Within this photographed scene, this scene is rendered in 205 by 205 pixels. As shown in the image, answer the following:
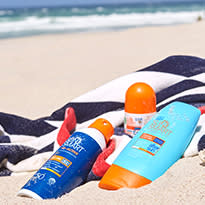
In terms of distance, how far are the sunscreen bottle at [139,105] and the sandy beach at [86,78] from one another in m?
0.28

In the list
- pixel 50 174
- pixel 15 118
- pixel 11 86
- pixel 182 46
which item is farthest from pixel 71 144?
pixel 182 46

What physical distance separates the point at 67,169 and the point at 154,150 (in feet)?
1.05

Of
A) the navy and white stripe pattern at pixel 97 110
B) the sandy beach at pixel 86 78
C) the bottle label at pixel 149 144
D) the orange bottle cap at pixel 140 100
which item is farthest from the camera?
the navy and white stripe pattern at pixel 97 110

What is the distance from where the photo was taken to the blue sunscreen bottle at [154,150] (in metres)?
1.21

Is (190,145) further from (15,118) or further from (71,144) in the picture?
(15,118)

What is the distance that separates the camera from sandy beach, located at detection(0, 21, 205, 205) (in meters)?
1.15

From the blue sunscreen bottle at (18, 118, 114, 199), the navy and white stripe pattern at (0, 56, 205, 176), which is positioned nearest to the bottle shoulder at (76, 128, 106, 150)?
the blue sunscreen bottle at (18, 118, 114, 199)

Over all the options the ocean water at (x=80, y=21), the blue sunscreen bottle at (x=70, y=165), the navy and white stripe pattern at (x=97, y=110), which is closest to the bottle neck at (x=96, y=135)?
the blue sunscreen bottle at (x=70, y=165)

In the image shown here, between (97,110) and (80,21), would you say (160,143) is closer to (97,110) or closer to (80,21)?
(97,110)

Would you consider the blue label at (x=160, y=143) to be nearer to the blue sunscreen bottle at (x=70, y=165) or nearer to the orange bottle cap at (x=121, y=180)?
the orange bottle cap at (x=121, y=180)

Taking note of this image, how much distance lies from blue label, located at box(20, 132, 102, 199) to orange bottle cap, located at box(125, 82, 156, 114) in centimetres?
25

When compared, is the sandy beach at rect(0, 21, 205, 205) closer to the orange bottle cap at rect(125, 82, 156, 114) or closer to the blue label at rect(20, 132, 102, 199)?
the blue label at rect(20, 132, 102, 199)

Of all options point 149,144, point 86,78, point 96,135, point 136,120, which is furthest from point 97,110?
point 86,78

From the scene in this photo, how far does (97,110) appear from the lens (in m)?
2.07
